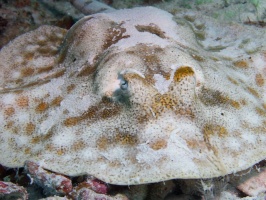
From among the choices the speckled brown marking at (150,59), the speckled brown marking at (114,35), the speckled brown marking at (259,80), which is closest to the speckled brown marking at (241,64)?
the speckled brown marking at (259,80)

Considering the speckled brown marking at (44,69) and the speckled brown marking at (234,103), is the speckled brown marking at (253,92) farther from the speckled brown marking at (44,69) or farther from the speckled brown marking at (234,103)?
the speckled brown marking at (44,69)

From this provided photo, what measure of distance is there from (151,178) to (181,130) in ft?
1.97

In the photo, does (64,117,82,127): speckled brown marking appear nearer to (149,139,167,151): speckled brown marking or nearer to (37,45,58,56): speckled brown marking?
(149,139,167,151): speckled brown marking

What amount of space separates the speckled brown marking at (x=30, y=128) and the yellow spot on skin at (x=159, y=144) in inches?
64.5

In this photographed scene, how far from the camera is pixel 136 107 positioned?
3.32m

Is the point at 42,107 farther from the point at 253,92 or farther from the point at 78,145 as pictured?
the point at 253,92

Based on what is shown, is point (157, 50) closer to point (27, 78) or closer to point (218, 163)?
point (218, 163)

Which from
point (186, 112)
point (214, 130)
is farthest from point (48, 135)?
point (214, 130)

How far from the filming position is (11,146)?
372 cm

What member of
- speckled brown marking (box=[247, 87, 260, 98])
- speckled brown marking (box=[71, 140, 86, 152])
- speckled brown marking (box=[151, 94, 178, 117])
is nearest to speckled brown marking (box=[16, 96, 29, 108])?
speckled brown marking (box=[71, 140, 86, 152])

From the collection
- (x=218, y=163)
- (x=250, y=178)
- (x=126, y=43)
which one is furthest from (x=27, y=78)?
(x=250, y=178)

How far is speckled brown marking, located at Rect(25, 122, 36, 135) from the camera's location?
149 inches

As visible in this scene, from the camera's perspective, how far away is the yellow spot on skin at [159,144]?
3.05m

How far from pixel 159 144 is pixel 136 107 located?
20.1 inches
